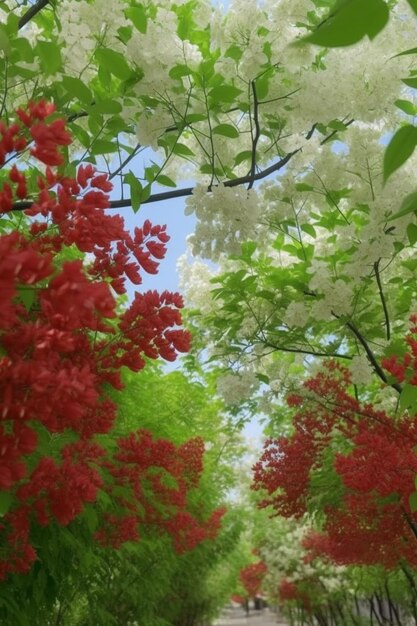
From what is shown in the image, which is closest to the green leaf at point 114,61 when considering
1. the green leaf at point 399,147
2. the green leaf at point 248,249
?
the green leaf at point 399,147

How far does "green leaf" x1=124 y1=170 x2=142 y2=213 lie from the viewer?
3.33 m

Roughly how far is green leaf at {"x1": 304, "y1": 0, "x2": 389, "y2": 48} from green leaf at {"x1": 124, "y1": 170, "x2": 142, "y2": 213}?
8.67ft

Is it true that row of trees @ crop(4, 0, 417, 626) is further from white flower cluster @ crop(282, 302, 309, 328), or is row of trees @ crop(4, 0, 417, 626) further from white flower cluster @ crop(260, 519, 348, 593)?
white flower cluster @ crop(260, 519, 348, 593)

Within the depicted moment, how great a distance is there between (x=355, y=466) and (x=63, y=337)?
3.94 m

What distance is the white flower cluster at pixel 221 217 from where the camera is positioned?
12.4ft

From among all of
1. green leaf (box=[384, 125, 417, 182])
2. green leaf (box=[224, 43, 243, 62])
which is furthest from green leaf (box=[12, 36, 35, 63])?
green leaf (box=[384, 125, 417, 182])

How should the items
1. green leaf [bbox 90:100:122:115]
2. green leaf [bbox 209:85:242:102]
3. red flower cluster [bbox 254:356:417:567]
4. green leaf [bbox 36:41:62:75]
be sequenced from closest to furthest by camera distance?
green leaf [bbox 36:41:62:75]
green leaf [bbox 90:100:122:115]
green leaf [bbox 209:85:242:102]
red flower cluster [bbox 254:356:417:567]

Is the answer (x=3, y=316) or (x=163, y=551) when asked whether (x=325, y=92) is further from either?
(x=163, y=551)

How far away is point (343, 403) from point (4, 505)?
4440 mm

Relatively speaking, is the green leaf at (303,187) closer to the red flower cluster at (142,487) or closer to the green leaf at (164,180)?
the green leaf at (164,180)

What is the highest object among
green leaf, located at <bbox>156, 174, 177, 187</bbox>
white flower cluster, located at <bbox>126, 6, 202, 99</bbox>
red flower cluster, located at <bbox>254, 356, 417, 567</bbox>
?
white flower cluster, located at <bbox>126, 6, 202, 99</bbox>

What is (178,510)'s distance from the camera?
26.2 feet

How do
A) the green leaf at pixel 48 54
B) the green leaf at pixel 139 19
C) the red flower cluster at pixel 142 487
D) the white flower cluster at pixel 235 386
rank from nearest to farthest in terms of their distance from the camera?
the green leaf at pixel 48 54 → the green leaf at pixel 139 19 → the red flower cluster at pixel 142 487 → the white flower cluster at pixel 235 386

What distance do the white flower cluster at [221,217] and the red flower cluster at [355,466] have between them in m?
1.88
